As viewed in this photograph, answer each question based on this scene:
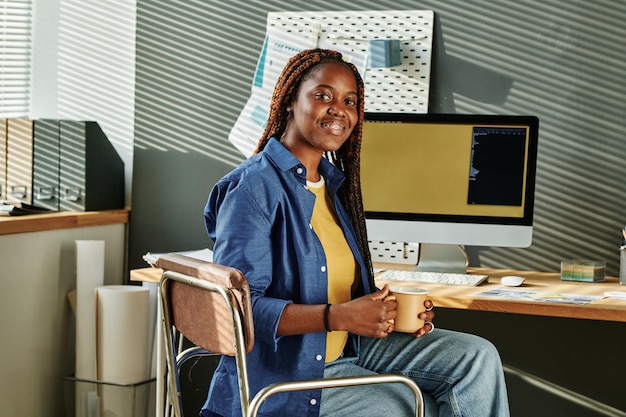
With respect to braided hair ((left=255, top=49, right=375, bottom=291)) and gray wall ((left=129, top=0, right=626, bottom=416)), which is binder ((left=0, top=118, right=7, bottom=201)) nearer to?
gray wall ((left=129, top=0, right=626, bottom=416))

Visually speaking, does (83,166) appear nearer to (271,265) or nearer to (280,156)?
(280,156)

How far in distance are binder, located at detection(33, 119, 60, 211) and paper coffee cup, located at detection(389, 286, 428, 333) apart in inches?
71.8

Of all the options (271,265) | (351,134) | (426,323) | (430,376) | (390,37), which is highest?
(390,37)

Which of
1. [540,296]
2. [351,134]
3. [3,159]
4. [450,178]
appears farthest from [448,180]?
[3,159]

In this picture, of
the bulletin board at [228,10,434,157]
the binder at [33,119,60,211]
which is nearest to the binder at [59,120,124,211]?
the binder at [33,119,60,211]

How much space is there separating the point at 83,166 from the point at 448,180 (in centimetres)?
136

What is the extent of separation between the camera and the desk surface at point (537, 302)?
2.28 m

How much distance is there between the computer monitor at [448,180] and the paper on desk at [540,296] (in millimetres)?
295

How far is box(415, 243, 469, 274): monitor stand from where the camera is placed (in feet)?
9.36

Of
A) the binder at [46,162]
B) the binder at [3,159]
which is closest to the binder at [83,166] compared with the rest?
the binder at [46,162]

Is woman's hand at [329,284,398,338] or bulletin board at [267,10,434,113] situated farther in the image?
bulletin board at [267,10,434,113]

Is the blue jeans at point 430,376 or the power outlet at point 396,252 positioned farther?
the power outlet at point 396,252

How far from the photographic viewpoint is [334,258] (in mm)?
2010

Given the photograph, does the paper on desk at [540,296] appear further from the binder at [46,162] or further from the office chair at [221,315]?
the binder at [46,162]
